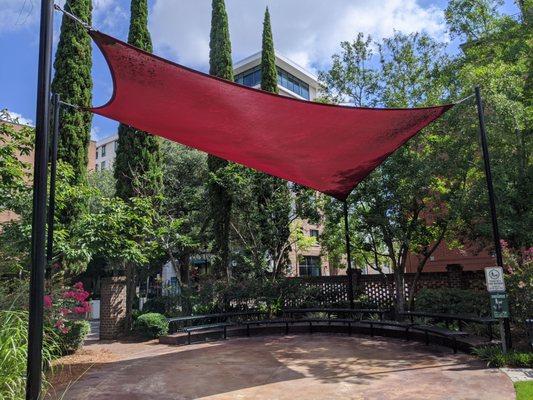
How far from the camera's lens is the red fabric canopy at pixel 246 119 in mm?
5266

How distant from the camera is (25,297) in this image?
553 cm

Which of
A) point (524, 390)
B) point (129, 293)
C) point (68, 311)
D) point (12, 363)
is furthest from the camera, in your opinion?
point (129, 293)

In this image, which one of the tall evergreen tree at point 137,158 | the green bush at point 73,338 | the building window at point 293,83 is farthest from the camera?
the building window at point 293,83

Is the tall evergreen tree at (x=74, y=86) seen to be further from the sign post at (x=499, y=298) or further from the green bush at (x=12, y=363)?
the sign post at (x=499, y=298)

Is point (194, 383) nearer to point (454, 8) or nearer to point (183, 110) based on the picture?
point (183, 110)

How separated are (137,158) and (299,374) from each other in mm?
10119

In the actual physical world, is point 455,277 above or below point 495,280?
below

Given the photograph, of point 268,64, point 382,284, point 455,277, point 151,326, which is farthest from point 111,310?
point 268,64

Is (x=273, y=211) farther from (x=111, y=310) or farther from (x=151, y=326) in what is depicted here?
(x=111, y=310)

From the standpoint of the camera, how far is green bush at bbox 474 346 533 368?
6074mm

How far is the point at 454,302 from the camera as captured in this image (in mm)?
9844

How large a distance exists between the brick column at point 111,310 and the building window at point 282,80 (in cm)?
2700

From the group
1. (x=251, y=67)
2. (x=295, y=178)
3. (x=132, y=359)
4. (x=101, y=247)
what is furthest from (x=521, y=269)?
(x=251, y=67)

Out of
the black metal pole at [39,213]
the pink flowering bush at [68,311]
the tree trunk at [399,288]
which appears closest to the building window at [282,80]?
the tree trunk at [399,288]
